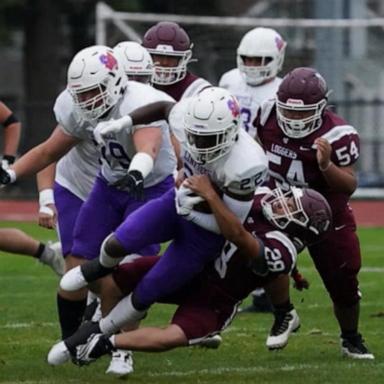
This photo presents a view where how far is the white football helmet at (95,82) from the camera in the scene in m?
6.37

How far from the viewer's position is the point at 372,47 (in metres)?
17.1

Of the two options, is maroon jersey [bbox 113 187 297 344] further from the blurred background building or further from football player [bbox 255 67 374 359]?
the blurred background building

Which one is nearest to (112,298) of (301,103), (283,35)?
(301,103)

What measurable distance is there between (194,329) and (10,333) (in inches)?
78.7

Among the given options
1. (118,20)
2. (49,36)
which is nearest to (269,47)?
(118,20)

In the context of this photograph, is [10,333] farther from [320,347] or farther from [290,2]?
[290,2]

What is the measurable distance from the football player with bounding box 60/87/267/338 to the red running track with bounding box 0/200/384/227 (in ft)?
30.0

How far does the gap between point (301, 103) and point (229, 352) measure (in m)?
1.33

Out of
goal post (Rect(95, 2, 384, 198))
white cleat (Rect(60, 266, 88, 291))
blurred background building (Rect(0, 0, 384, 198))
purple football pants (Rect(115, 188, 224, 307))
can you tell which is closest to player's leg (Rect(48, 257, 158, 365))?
white cleat (Rect(60, 266, 88, 291))

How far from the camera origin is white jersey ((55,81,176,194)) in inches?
256

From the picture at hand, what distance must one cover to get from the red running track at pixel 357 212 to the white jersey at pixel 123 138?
8.42m

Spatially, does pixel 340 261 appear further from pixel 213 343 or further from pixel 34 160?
pixel 34 160

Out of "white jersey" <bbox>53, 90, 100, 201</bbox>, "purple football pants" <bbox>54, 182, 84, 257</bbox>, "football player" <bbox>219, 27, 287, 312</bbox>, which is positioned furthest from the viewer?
"football player" <bbox>219, 27, 287, 312</bbox>

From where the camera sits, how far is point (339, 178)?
645 cm
